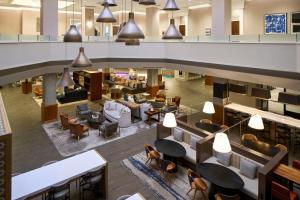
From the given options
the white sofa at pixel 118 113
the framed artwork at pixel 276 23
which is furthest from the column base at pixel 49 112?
the framed artwork at pixel 276 23

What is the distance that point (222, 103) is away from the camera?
49.5 ft

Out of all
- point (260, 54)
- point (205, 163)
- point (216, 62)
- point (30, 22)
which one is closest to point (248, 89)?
point (216, 62)

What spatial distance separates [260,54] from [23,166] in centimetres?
1074

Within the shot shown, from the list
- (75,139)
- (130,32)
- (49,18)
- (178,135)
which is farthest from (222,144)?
(49,18)

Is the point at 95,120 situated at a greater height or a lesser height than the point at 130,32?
lesser

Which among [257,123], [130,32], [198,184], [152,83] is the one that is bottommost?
[198,184]

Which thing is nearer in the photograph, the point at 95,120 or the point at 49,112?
the point at 95,120

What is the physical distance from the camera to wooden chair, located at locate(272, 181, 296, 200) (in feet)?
22.0

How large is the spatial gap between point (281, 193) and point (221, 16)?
376 inches

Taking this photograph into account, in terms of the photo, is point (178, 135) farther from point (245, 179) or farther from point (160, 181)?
point (245, 179)

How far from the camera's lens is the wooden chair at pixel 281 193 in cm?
671

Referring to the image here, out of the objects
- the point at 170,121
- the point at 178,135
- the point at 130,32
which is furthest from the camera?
the point at 178,135

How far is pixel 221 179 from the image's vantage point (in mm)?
7516

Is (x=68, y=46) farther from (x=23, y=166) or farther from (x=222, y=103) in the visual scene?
(x=222, y=103)
